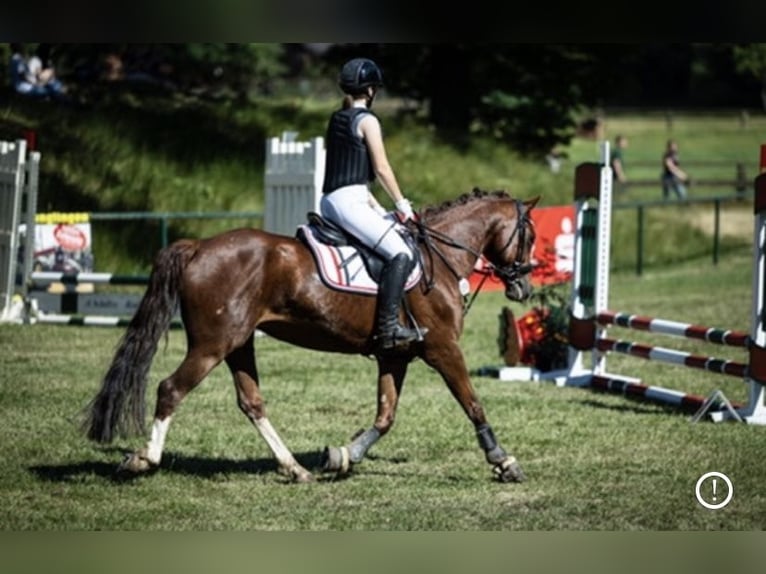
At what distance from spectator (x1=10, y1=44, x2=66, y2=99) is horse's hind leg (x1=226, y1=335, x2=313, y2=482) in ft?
17.5

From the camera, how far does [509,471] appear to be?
7992mm

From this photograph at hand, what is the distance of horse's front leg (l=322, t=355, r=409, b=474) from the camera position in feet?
26.0

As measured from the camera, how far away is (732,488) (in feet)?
25.8

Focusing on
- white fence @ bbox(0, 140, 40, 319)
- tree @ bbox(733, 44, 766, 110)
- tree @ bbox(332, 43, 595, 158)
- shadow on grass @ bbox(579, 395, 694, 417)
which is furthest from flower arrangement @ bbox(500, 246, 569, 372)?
tree @ bbox(733, 44, 766, 110)

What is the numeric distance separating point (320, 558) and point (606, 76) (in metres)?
18.8

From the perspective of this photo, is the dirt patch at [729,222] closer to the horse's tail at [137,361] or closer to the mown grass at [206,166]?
the mown grass at [206,166]

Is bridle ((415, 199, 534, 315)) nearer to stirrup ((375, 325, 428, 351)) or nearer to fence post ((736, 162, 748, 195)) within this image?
stirrup ((375, 325, 428, 351))

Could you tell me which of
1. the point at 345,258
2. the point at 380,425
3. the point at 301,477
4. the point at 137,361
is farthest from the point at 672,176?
the point at 137,361

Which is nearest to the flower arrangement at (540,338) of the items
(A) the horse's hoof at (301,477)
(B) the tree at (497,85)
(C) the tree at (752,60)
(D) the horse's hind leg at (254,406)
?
(D) the horse's hind leg at (254,406)

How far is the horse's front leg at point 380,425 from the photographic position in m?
7.93

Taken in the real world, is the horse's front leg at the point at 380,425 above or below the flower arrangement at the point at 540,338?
below

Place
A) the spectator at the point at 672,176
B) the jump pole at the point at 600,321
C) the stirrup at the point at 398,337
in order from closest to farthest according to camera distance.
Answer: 1. the stirrup at the point at 398,337
2. the jump pole at the point at 600,321
3. the spectator at the point at 672,176

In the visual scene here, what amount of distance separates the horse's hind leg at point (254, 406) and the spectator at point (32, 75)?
5.35m

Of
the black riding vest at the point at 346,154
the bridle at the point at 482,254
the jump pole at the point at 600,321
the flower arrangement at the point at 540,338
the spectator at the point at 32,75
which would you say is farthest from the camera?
the spectator at the point at 32,75
